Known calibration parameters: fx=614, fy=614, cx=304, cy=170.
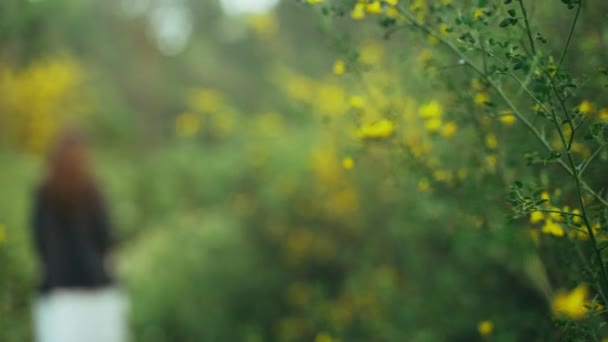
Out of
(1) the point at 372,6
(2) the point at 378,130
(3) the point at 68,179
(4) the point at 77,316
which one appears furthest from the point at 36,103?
(1) the point at 372,6

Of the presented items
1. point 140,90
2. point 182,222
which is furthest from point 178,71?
point 182,222

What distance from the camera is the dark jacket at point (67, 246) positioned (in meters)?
3.83

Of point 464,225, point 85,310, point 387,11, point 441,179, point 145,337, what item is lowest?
point 145,337

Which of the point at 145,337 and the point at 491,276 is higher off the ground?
the point at 491,276

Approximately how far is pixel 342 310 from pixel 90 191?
1.82 meters

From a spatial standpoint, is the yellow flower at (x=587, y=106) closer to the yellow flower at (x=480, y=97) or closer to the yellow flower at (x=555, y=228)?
the yellow flower at (x=480, y=97)

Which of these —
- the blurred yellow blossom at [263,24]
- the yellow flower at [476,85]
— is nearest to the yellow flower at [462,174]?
the yellow flower at [476,85]

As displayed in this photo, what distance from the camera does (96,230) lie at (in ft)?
13.2

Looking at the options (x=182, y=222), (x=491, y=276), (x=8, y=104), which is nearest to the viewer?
(x=491, y=276)

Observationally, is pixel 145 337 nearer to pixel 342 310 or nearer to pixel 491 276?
pixel 342 310

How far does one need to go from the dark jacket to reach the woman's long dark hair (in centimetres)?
3

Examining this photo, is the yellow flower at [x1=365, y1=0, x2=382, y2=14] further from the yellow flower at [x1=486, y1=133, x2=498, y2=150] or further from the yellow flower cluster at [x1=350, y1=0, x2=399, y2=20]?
the yellow flower at [x1=486, y1=133, x2=498, y2=150]

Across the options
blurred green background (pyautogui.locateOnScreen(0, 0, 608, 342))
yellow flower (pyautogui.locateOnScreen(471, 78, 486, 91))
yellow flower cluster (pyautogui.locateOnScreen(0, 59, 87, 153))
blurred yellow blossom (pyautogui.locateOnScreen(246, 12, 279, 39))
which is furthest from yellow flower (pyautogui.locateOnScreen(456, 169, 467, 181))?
yellow flower cluster (pyautogui.locateOnScreen(0, 59, 87, 153))

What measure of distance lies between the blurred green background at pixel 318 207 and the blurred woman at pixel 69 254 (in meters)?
0.33
